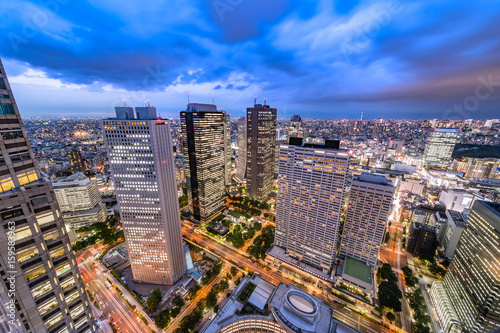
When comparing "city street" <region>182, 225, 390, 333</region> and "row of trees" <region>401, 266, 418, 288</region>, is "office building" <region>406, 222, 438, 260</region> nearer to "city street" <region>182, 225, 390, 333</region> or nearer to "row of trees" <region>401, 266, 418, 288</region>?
"row of trees" <region>401, 266, 418, 288</region>

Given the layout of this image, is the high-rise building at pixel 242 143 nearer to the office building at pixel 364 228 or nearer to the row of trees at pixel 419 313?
the office building at pixel 364 228

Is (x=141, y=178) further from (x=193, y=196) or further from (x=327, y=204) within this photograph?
(x=327, y=204)

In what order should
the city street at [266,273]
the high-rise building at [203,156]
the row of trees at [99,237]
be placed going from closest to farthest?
the city street at [266,273], the row of trees at [99,237], the high-rise building at [203,156]

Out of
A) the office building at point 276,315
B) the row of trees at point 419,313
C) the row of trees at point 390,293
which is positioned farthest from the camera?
the row of trees at point 390,293

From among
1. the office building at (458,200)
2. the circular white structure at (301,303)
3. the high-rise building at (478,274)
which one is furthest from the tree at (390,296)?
the office building at (458,200)

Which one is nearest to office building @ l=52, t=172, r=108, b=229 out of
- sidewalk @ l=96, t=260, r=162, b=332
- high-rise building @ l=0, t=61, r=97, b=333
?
sidewalk @ l=96, t=260, r=162, b=332

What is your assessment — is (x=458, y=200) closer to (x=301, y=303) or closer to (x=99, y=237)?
(x=301, y=303)

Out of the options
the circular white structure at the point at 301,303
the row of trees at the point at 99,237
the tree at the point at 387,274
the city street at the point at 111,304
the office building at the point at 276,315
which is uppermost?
the circular white structure at the point at 301,303
